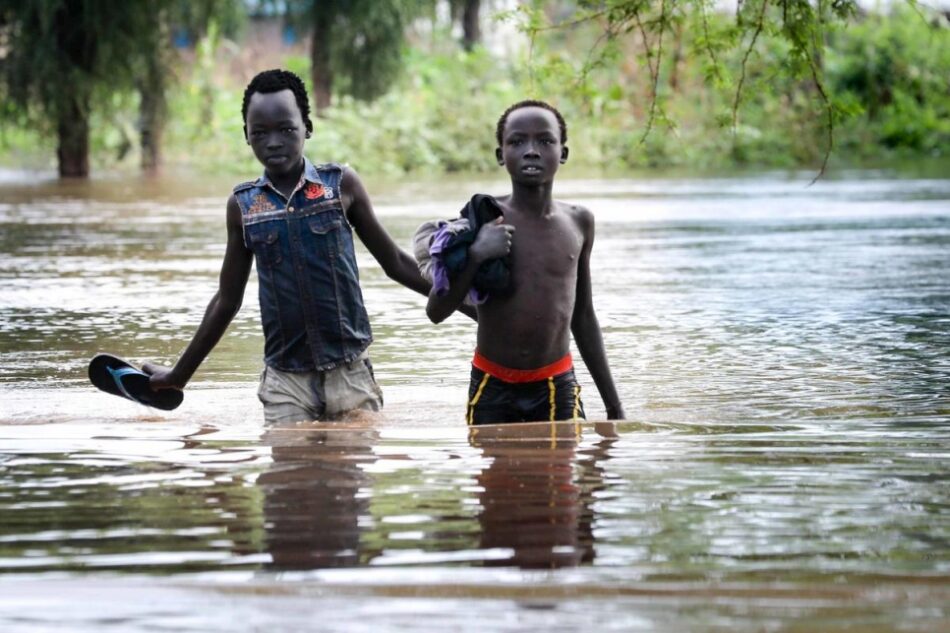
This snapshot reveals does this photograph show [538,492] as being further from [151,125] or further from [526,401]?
[151,125]

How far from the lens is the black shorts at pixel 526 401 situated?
5059 millimetres

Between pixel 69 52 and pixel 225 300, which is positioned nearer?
pixel 225 300

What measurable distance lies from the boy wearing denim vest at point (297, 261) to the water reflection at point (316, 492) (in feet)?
0.41

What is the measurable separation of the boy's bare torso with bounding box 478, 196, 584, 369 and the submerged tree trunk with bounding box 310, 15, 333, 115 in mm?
22634

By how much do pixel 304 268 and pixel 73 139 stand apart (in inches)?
A: 805

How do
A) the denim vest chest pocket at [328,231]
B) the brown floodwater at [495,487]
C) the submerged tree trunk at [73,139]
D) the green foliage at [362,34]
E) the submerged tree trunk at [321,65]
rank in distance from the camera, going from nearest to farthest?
1. the brown floodwater at [495,487]
2. the denim vest chest pocket at [328,231]
3. the submerged tree trunk at [73,139]
4. the green foliage at [362,34]
5. the submerged tree trunk at [321,65]

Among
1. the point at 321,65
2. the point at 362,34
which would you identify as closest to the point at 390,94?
the point at 321,65

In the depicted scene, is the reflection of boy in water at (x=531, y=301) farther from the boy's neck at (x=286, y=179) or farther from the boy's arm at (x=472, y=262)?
the boy's neck at (x=286, y=179)

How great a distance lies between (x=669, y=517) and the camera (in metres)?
3.81

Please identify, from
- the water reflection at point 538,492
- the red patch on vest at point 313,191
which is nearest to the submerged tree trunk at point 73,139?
the red patch on vest at point 313,191

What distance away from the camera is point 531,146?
5000 millimetres

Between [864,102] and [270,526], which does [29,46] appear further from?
[270,526]

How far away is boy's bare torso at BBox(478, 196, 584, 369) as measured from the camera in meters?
5.04

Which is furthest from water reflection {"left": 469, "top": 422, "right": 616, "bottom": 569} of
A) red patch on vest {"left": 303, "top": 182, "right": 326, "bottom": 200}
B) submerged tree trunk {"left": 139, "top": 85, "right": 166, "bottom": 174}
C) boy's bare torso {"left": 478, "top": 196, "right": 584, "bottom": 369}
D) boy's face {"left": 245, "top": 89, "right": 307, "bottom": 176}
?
submerged tree trunk {"left": 139, "top": 85, "right": 166, "bottom": 174}
